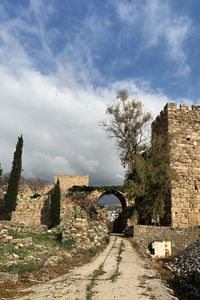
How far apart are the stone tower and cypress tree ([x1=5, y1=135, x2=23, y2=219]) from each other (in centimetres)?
1311

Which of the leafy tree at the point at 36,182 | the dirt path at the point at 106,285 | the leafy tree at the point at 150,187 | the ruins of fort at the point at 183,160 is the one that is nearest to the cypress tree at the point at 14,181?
the leafy tree at the point at 150,187

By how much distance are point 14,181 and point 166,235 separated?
14.2 meters

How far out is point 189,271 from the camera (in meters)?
7.35

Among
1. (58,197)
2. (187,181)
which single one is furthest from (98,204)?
(187,181)

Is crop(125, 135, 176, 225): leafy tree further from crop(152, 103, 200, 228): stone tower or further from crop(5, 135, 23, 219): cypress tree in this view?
crop(5, 135, 23, 219): cypress tree

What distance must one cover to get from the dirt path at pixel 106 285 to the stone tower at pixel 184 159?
27.0 ft

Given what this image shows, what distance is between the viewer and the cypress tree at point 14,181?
65.8ft

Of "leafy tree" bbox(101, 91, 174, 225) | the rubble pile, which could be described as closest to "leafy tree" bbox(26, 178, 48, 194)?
"leafy tree" bbox(101, 91, 174, 225)

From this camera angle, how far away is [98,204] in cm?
2392

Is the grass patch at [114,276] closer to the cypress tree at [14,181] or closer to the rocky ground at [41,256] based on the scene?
the rocky ground at [41,256]

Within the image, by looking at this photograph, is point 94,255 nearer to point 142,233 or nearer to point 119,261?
point 119,261

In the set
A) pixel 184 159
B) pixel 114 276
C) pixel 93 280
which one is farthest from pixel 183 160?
pixel 93 280

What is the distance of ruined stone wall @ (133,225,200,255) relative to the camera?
38.7 ft

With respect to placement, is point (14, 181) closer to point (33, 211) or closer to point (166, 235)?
point (33, 211)
